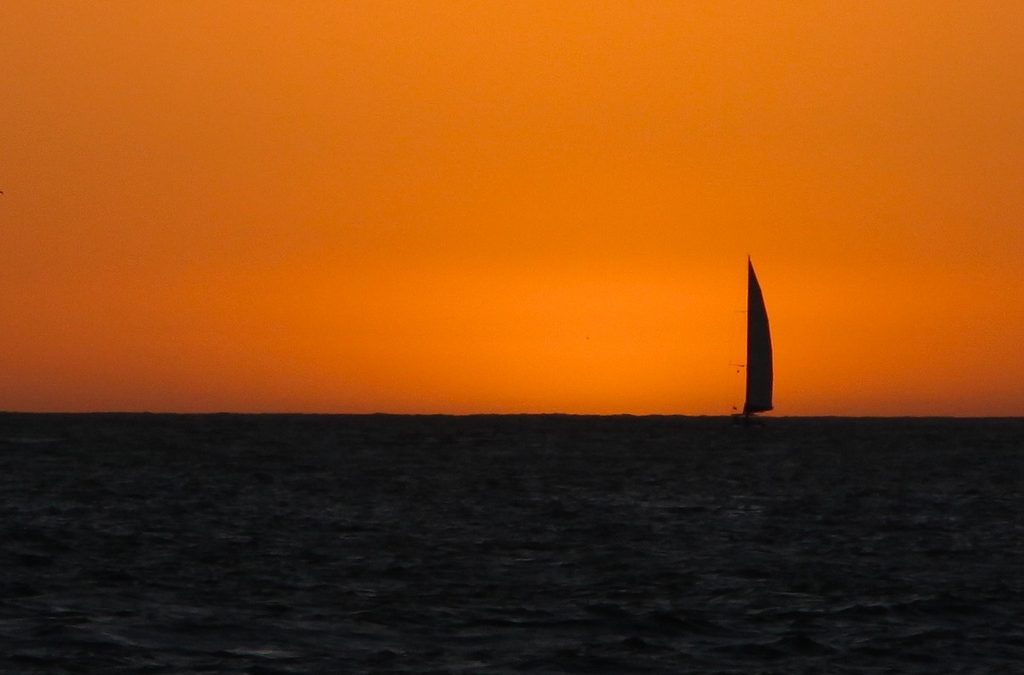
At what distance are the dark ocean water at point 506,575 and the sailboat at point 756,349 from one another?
63.9 m

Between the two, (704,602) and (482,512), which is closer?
(704,602)

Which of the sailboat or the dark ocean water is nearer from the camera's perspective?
the dark ocean water

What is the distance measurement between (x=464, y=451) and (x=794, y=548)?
256 ft

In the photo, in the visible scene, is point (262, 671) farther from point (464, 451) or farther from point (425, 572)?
point (464, 451)

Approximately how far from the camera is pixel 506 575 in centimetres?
3756

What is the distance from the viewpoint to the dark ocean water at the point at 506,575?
27594 mm

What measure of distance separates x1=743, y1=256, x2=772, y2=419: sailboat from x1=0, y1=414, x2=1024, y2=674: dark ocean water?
210ft

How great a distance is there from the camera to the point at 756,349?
14450 cm

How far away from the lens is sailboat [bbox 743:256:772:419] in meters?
143

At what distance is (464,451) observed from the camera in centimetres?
12250

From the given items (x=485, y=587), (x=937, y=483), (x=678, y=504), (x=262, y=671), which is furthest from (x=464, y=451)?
(x=262, y=671)

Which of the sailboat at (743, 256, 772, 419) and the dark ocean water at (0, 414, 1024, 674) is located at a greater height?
the sailboat at (743, 256, 772, 419)

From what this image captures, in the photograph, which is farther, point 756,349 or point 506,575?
point 756,349

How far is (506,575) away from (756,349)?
109 meters
